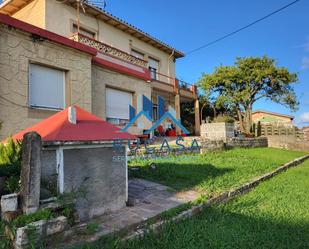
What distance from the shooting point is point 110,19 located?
14.1 meters

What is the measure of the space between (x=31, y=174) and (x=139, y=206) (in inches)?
86.1

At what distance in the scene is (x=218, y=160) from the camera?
9.73 m

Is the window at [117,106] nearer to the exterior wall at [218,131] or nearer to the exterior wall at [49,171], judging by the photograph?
the exterior wall at [218,131]

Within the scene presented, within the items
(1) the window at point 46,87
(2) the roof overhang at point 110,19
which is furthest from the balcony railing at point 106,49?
(2) the roof overhang at point 110,19

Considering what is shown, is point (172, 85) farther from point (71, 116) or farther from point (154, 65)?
point (71, 116)

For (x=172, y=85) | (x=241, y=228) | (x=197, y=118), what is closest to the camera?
(x=241, y=228)

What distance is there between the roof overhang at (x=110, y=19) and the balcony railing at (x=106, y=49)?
2.93m

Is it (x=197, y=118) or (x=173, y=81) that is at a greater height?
(x=173, y=81)

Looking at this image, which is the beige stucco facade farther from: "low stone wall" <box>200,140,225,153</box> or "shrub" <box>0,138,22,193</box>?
"shrub" <box>0,138,22,193</box>

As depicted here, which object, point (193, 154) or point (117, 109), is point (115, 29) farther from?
point (193, 154)

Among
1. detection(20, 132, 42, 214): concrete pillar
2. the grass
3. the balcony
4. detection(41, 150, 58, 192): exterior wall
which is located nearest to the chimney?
detection(41, 150, 58, 192): exterior wall

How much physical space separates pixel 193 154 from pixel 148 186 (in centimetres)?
503

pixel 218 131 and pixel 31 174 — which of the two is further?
pixel 218 131

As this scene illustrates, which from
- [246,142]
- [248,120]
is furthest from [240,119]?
[246,142]
